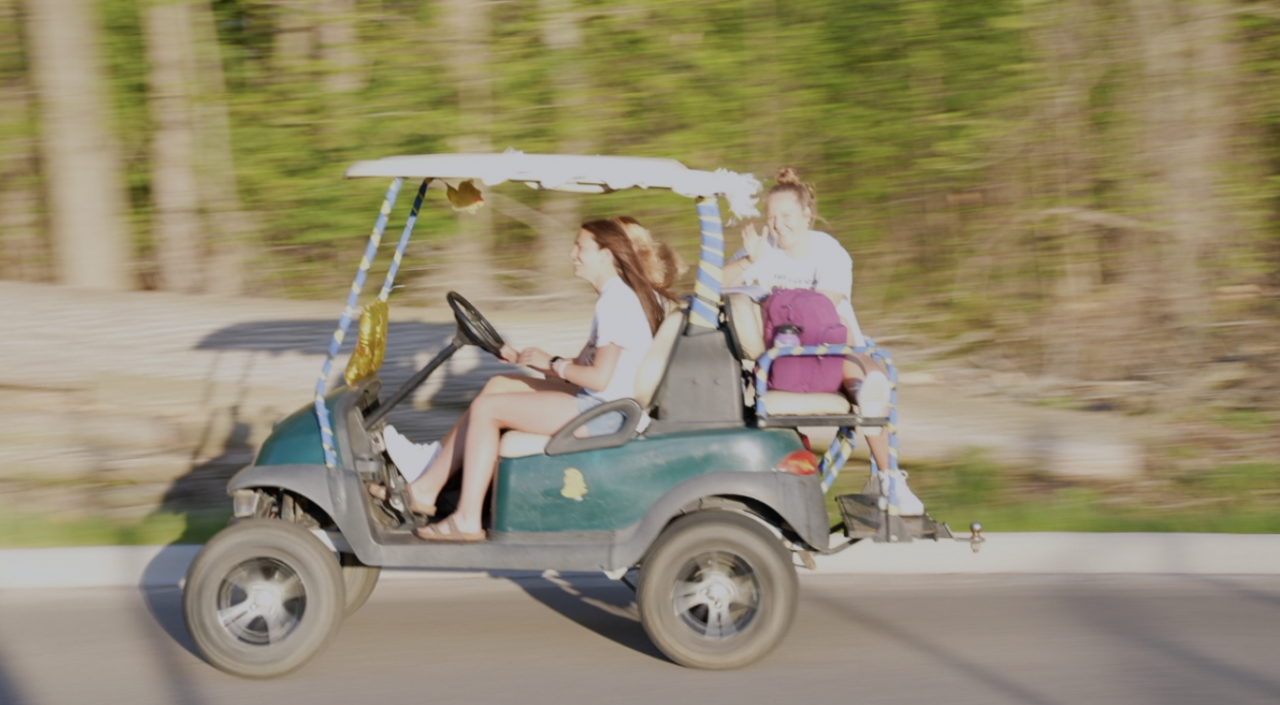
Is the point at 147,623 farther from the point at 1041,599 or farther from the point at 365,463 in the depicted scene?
the point at 1041,599

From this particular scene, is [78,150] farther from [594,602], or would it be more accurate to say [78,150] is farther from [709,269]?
[709,269]

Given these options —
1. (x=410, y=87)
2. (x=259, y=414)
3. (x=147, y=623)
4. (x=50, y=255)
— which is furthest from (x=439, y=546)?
(x=50, y=255)

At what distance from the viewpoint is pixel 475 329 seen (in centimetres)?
463

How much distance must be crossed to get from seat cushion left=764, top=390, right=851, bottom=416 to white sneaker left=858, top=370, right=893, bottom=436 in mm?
71

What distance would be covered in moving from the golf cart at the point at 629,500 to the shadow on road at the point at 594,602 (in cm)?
44

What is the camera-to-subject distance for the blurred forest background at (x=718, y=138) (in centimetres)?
833

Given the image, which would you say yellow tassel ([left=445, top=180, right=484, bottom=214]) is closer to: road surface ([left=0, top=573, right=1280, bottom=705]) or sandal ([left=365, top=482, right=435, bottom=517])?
sandal ([left=365, top=482, right=435, bottom=517])

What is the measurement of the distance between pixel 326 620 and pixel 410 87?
15.9 feet

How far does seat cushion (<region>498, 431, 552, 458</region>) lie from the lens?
4.43 meters

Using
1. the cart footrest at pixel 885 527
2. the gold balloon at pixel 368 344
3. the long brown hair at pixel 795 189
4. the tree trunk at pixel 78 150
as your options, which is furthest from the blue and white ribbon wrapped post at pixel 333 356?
the tree trunk at pixel 78 150

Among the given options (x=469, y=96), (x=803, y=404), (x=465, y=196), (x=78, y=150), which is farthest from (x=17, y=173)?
(x=803, y=404)

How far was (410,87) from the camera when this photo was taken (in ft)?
28.0

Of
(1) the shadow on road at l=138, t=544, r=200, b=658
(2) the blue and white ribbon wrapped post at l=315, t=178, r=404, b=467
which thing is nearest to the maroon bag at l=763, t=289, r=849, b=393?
(2) the blue and white ribbon wrapped post at l=315, t=178, r=404, b=467

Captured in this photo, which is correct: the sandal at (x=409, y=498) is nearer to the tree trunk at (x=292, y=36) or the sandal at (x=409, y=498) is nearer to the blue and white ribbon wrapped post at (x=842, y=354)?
the blue and white ribbon wrapped post at (x=842, y=354)
